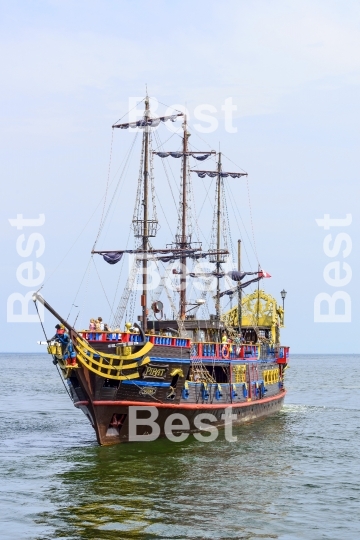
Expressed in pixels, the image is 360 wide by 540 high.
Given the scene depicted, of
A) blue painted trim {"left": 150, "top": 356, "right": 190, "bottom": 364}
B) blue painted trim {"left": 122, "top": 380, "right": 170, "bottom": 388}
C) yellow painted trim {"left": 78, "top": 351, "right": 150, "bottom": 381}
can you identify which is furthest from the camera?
blue painted trim {"left": 150, "top": 356, "right": 190, "bottom": 364}

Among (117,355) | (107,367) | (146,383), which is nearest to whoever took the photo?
(107,367)

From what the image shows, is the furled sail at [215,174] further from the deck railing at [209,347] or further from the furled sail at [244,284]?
the deck railing at [209,347]

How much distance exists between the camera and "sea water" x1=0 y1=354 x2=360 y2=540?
21906 millimetres

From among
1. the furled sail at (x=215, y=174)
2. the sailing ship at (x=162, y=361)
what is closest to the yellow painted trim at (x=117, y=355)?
the sailing ship at (x=162, y=361)

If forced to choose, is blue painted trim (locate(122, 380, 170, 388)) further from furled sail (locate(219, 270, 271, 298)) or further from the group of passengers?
furled sail (locate(219, 270, 271, 298))

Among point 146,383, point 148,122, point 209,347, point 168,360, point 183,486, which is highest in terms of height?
point 148,122

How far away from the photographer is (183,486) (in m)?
26.5

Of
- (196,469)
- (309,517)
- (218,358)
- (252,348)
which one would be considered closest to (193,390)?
(218,358)

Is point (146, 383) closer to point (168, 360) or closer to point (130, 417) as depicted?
point (168, 360)

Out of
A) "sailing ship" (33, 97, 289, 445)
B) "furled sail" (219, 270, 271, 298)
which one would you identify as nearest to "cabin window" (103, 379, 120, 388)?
"sailing ship" (33, 97, 289, 445)

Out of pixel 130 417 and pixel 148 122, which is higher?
pixel 148 122

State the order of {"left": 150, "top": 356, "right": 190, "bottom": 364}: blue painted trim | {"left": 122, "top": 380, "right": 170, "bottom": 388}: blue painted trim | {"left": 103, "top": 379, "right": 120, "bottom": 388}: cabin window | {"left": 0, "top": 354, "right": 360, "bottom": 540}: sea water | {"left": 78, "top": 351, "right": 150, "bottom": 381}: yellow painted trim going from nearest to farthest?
{"left": 0, "top": 354, "right": 360, "bottom": 540}: sea water
{"left": 78, "top": 351, "right": 150, "bottom": 381}: yellow painted trim
{"left": 103, "top": 379, "right": 120, "bottom": 388}: cabin window
{"left": 122, "top": 380, "right": 170, "bottom": 388}: blue painted trim
{"left": 150, "top": 356, "right": 190, "bottom": 364}: blue painted trim

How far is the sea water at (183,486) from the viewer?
2191cm

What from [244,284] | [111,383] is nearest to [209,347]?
[111,383]
